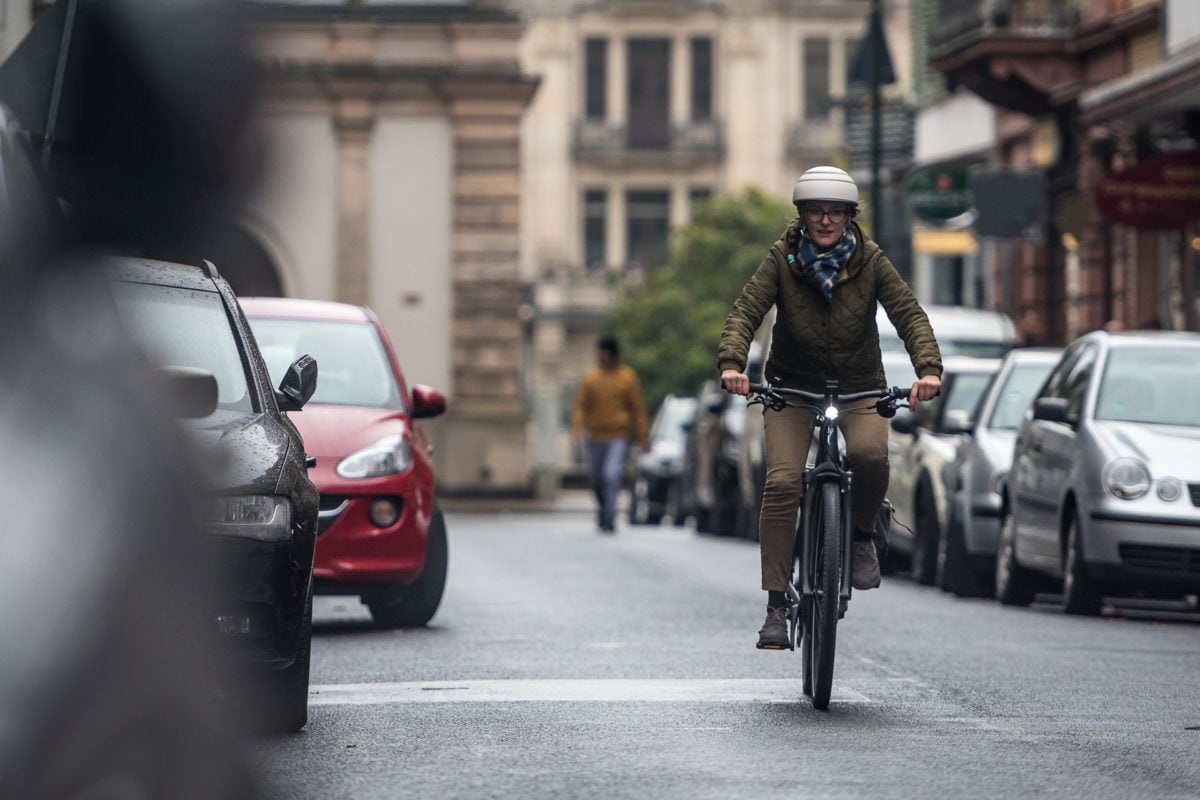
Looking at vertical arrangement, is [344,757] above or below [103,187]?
below

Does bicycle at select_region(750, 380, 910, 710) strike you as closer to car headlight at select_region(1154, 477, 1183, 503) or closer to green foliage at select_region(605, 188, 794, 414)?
car headlight at select_region(1154, 477, 1183, 503)

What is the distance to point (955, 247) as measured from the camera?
3481 centimetres

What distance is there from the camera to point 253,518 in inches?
322

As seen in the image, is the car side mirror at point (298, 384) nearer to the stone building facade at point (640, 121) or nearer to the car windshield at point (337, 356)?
the car windshield at point (337, 356)

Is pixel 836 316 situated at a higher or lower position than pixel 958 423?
higher

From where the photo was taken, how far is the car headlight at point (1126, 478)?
14.4m

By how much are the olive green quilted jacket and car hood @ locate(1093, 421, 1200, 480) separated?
17.2 feet

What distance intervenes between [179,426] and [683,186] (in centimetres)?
7907

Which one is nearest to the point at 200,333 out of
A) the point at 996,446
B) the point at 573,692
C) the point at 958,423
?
the point at 573,692

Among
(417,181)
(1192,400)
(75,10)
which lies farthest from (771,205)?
(75,10)

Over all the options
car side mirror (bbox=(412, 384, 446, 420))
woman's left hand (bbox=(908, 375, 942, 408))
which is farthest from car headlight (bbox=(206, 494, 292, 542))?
car side mirror (bbox=(412, 384, 446, 420))

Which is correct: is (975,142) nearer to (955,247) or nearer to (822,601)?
(955,247)

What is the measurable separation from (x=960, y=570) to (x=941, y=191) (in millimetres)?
14289

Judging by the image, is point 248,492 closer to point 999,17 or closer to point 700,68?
point 999,17
